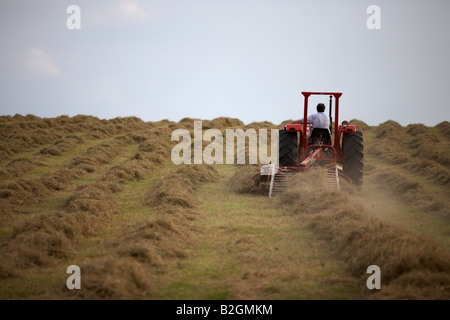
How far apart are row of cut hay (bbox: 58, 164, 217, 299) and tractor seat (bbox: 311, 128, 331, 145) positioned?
116 inches

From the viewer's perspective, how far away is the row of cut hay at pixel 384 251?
393cm

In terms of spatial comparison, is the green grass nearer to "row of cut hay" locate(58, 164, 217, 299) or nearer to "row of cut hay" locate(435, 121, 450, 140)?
"row of cut hay" locate(58, 164, 217, 299)

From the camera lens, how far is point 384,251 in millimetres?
4539

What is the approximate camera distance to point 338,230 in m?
5.73

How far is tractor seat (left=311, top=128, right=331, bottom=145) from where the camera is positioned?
9.18 metres

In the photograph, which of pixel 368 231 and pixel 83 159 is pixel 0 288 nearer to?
pixel 368 231

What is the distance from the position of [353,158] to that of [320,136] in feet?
2.73

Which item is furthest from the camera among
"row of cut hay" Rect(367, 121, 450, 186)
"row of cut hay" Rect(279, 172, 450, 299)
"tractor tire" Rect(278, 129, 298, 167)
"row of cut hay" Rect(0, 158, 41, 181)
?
"row of cut hay" Rect(367, 121, 450, 186)

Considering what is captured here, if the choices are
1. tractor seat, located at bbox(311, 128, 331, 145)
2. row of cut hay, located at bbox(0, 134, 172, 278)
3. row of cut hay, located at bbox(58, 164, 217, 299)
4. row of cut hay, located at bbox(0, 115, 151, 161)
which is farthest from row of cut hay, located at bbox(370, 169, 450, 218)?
row of cut hay, located at bbox(0, 115, 151, 161)

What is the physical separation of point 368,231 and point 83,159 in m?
9.16

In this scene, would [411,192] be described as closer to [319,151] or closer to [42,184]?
[319,151]

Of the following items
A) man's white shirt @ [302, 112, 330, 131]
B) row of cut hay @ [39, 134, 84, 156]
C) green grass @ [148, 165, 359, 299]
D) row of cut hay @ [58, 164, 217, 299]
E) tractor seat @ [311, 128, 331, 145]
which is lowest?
green grass @ [148, 165, 359, 299]

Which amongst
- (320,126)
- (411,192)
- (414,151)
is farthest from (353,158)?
(414,151)
